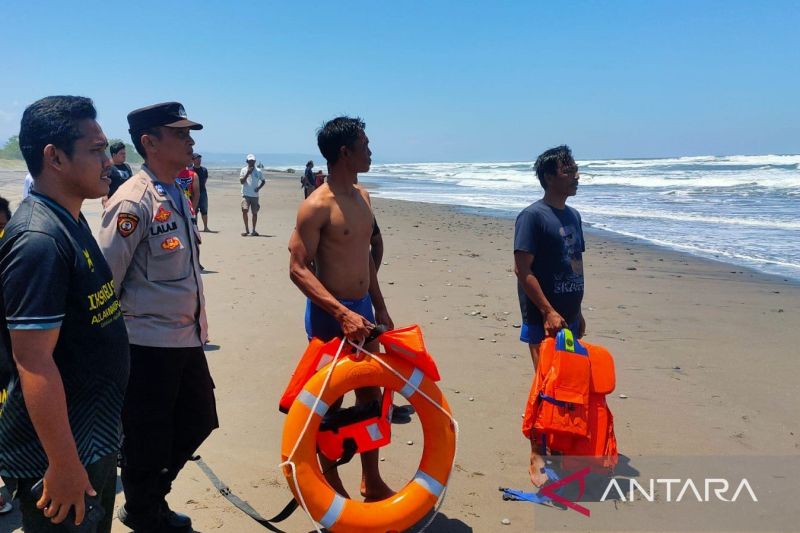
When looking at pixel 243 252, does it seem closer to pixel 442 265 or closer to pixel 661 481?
→ pixel 442 265

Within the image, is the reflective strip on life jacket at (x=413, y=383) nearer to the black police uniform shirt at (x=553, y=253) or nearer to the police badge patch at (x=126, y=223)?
the black police uniform shirt at (x=553, y=253)

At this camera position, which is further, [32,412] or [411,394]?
[411,394]

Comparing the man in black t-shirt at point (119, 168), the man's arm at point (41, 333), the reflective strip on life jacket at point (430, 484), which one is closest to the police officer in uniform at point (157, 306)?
the man's arm at point (41, 333)

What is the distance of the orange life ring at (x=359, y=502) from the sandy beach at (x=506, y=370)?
446mm

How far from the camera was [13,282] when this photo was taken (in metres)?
1.61

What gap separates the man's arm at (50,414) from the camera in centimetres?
162

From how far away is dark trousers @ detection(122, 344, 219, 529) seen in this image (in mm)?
2725

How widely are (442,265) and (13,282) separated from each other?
Result: 8607 millimetres

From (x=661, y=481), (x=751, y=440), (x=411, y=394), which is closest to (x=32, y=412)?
(x=411, y=394)

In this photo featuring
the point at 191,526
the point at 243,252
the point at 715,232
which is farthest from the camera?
the point at 715,232

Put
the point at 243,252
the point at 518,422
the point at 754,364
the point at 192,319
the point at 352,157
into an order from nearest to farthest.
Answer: the point at 192,319 < the point at 352,157 < the point at 518,422 < the point at 754,364 < the point at 243,252

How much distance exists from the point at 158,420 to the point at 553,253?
2326mm

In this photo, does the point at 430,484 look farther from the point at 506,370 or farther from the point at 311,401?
the point at 506,370

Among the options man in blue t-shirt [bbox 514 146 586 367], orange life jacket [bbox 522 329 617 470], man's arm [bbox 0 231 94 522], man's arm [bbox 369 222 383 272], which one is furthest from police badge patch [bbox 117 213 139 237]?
orange life jacket [bbox 522 329 617 470]
